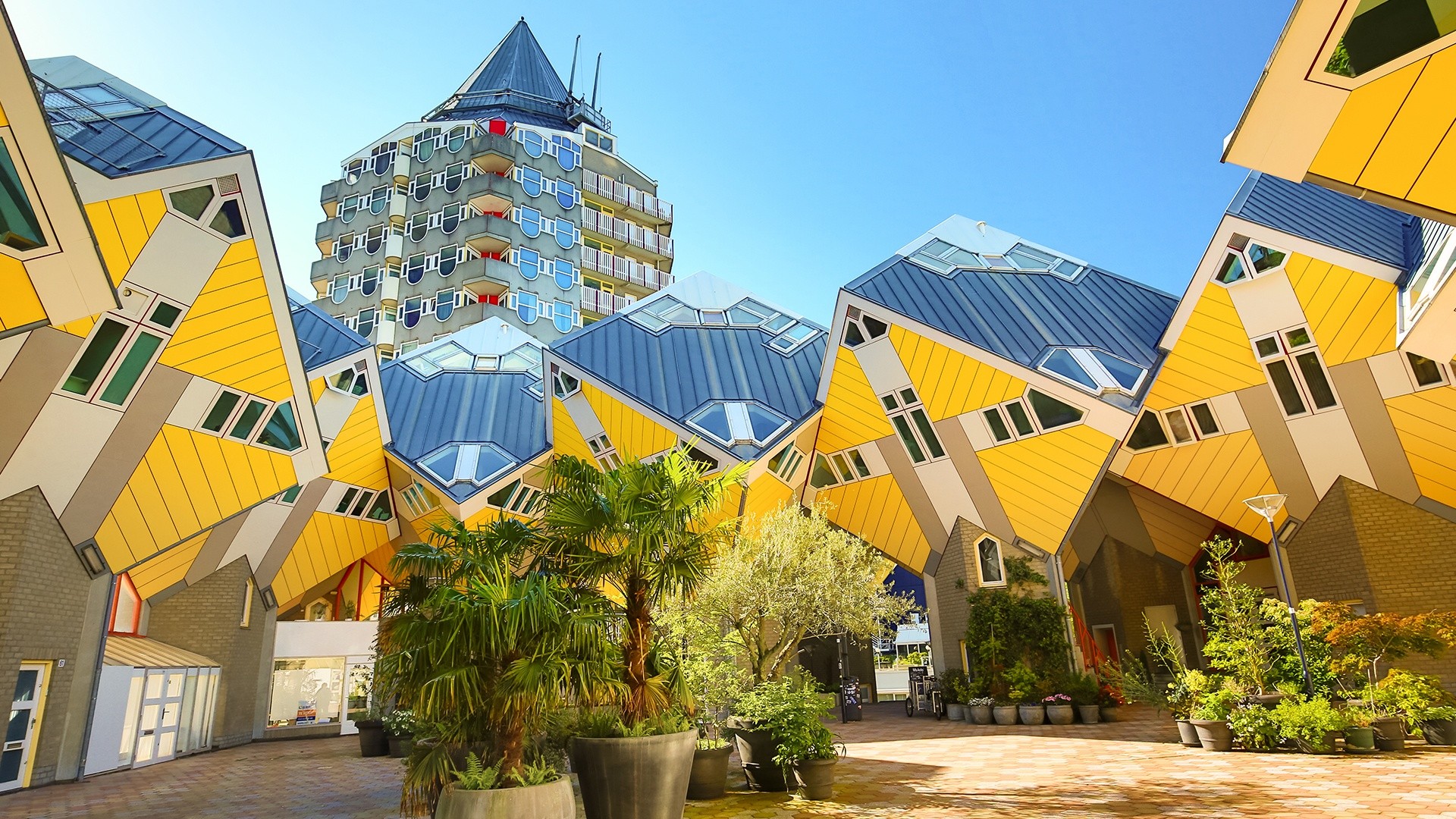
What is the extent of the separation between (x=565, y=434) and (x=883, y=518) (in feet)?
32.9

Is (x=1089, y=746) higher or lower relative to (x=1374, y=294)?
lower

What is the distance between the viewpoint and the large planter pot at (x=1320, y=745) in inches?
504

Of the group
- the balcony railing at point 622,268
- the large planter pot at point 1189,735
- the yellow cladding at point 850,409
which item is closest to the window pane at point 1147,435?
the yellow cladding at point 850,409

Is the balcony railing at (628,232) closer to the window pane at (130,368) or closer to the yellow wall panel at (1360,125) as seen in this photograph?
the window pane at (130,368)

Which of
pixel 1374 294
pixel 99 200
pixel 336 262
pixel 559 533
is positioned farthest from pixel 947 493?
pixel 336 262

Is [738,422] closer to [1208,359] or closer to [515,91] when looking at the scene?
[1208,359]

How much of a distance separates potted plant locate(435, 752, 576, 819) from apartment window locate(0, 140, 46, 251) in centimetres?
682

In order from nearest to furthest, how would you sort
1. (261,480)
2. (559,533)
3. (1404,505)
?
(559,533) → (261,480) → (1404,505)

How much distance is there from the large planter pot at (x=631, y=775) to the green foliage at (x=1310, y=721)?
34.1 feet

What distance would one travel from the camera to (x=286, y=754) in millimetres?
19281

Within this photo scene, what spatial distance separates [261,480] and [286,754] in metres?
7.22

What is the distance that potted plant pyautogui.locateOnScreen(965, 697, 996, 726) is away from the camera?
2091 centimetres

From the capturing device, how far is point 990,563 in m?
22.5

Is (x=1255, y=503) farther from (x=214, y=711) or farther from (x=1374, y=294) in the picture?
(x=214, y=711)
